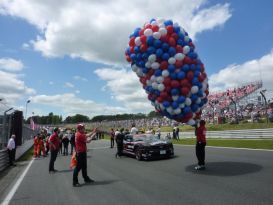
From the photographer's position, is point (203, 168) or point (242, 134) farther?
point (242, 134)

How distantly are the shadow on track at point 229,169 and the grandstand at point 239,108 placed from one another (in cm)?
A: 1907

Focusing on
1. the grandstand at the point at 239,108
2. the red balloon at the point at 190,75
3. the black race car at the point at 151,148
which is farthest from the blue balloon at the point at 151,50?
the grandstand at the point at 239,108

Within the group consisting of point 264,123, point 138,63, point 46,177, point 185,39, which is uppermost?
point 185,39

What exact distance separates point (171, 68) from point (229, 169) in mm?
3907

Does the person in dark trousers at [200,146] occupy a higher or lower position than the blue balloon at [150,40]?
lower

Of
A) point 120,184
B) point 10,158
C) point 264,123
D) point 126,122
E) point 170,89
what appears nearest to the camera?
point 120,184

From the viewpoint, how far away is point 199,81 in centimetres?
952

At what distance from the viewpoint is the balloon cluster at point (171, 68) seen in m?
9.21

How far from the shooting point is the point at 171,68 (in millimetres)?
9164

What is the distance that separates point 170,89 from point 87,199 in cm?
421

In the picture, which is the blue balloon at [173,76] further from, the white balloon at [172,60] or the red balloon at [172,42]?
the red balloon at [172,42]

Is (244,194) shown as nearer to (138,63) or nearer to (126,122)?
(138,63)

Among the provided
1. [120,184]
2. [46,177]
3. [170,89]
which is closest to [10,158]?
[46,177]

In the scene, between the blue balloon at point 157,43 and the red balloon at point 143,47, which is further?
the red balloon at point 143,47
